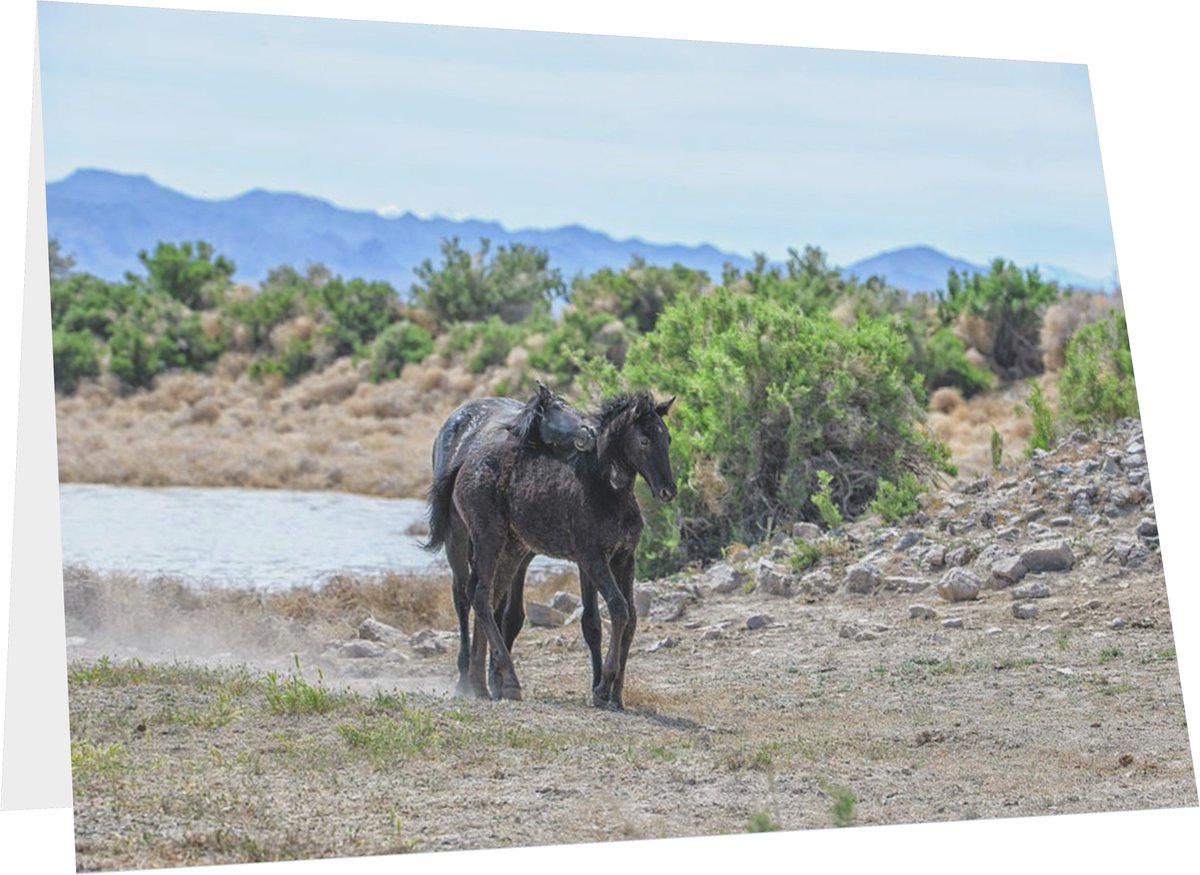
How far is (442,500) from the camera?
10836 mm

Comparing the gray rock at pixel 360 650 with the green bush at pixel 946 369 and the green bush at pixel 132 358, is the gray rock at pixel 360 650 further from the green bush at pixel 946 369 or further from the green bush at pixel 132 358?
the green bush at pixel 132 358

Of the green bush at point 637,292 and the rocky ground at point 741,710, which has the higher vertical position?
the green bush at point 637,292

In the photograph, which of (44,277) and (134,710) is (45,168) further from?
(134,710)

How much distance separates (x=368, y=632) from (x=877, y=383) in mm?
6014

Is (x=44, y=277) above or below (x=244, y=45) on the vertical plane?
below

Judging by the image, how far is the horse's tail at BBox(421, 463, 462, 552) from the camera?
10.8 metres

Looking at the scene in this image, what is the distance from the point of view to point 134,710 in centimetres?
942

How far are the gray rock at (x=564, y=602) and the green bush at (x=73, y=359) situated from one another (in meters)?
17.9

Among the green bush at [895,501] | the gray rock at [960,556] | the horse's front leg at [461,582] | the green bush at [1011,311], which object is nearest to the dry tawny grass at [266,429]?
the green bush at [1011,311]

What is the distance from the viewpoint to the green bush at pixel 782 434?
54.0 ft

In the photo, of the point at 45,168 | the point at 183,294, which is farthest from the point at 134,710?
the point at 183,294

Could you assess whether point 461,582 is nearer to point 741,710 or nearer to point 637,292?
point 741,710

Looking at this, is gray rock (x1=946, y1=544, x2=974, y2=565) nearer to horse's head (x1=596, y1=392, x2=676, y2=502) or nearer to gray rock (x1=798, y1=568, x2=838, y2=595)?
gray rock (x1=798, y1=568, x2=838, y2=595)

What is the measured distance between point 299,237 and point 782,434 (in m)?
79.6
